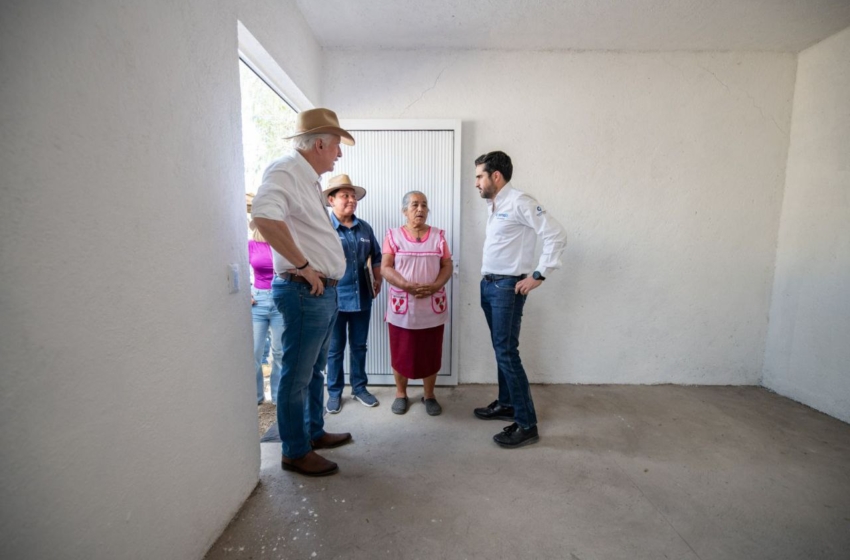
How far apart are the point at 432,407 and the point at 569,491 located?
1.06 m

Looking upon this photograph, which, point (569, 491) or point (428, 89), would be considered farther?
point (428, 89)

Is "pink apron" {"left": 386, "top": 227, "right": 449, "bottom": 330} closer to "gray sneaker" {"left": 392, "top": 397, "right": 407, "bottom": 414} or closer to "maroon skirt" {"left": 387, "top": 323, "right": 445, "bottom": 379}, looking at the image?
"maroon skirt" {"left": 387, "top": 323, "right": 445, "bottom": 379}

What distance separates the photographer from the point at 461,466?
1952mm

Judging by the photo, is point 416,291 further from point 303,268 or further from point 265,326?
point 265,326

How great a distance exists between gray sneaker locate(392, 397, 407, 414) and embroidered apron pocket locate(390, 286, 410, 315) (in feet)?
2.23

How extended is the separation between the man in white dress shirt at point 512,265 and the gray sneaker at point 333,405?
118 cm

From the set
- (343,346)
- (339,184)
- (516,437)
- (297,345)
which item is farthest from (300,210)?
(516,437)

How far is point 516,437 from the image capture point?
7.06 feet

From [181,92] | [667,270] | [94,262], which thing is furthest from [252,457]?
[667,270]

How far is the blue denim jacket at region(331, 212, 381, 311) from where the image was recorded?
2.52 m

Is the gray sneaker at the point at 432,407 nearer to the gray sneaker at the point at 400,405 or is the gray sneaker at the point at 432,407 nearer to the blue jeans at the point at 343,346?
the gray sneaker at the point at 400,405

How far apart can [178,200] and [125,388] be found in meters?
0.62

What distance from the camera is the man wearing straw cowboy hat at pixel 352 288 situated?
2.52m

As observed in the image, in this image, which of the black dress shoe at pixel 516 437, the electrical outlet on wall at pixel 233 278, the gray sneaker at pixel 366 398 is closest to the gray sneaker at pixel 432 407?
the gray sneaker at pixel 366 398
